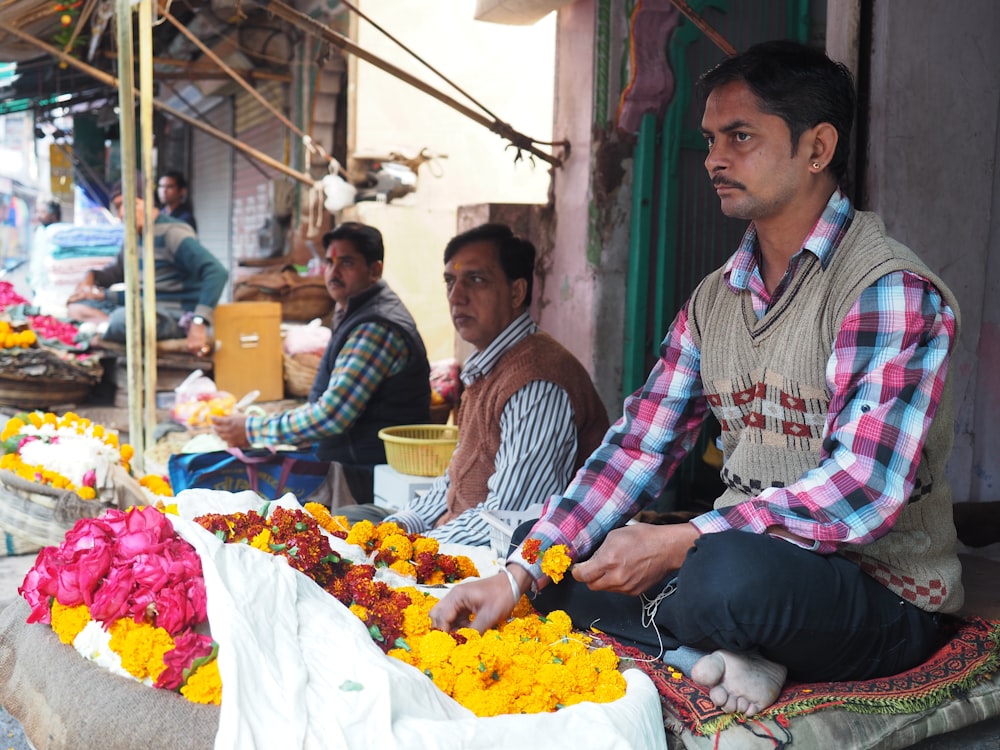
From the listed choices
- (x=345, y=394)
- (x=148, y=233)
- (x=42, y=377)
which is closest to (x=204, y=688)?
(x=345, y=394)

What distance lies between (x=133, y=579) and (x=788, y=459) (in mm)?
Answer: 1468

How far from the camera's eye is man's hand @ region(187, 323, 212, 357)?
270 inches

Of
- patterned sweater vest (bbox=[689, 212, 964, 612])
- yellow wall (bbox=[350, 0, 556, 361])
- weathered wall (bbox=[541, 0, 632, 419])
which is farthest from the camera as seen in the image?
yellow wall (bbox=[350, 0, 556, 361])

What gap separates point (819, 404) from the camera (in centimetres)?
224

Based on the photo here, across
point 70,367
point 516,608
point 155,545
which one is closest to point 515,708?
point 516,608

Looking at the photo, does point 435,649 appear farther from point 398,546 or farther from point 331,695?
point 398,546

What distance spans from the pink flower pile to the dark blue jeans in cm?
99

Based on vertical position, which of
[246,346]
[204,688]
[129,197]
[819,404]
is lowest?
[204,688]

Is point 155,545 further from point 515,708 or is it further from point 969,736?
point 969,736

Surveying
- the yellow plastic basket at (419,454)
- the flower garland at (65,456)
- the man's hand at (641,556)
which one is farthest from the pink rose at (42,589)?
the flower garland at (65,456)

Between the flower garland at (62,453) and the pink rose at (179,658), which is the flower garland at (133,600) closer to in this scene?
the pink rose at (179,658)

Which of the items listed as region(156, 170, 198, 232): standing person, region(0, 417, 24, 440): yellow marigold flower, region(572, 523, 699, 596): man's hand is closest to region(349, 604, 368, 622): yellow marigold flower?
region(572, 523, 699, 596): man's hand

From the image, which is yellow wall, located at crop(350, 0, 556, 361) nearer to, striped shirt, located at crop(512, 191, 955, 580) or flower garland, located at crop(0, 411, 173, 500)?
flower garland, located at crop(0, 411, 173, 500)

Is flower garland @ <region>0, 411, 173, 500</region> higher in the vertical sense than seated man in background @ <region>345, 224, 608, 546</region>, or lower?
lower
